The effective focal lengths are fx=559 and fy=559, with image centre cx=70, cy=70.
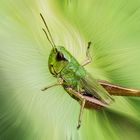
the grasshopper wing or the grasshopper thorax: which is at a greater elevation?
the grasshopper thorax

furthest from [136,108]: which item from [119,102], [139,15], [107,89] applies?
[139,15]

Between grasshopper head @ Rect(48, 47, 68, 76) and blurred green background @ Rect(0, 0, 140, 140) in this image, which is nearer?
blurred green background @ Rect(0, 0, 140, 140)

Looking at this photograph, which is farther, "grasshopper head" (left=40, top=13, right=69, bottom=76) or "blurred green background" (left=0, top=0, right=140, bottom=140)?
"grasshopper head" (left=40, top=13, right=69, bottom=76)

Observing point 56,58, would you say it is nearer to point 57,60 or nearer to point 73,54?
point 57,60

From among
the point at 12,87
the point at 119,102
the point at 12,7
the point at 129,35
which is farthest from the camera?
the point at 129,35

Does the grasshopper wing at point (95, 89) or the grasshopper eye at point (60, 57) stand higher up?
the grasshopper eye at point (60, 57)

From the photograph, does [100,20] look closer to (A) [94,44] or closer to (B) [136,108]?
(A) [94,44]
